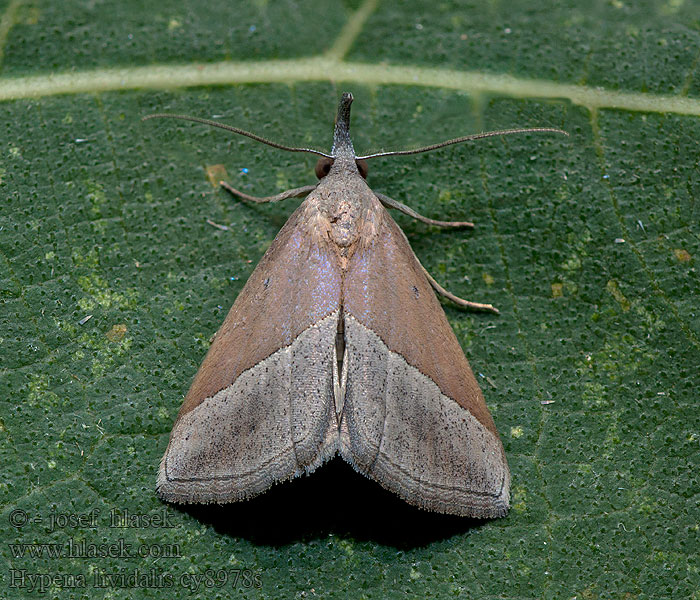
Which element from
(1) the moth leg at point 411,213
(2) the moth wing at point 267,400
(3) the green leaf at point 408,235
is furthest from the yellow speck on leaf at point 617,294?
(2) the moth wing at point 267,400

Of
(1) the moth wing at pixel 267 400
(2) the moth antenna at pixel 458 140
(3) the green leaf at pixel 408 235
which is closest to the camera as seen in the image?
(1) the moth wing at pixel 267 400

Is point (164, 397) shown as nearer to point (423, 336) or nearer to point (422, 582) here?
point (423, 336)

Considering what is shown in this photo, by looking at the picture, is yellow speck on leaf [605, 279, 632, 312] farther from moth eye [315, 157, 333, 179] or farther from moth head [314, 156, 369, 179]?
moth eye [315, 157, 333, 179]

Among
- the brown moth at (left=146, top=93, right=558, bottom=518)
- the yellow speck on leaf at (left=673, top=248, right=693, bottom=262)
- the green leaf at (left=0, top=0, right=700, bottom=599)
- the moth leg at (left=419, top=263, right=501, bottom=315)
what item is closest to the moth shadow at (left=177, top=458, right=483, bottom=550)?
the green leaf at (left=0, top=0, right=700, bottom=599)

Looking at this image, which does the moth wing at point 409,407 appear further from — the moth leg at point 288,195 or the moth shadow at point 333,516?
the moth leg at point 288,195

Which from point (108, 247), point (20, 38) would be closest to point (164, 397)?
point (108, 247)

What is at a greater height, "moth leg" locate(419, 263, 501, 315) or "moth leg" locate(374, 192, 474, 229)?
"moth leg" locate(374, 192, 474, 229)

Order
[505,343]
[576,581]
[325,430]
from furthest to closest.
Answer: [505,343] < [576,581] < [325,430]
